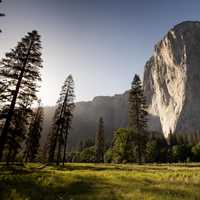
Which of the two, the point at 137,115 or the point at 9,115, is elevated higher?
the point at 137,115

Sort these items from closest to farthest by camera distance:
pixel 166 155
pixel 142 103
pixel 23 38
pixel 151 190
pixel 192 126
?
pixel 151 190 < pixel 23 38 < pixel 142 103 < pixel 166 155 < pixel 192 126

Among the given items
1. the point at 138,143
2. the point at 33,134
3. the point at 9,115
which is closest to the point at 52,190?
the point at 9,115

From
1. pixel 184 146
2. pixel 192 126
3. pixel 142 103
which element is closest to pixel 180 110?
pixel 192 126

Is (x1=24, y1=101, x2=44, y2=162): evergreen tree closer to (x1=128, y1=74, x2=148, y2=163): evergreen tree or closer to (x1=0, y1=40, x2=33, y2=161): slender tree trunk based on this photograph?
(x1=128, y1=74, x2=148, y2=163): evergreen tree

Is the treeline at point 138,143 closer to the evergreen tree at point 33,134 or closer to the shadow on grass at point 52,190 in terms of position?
the evergreen tree at point 33,134

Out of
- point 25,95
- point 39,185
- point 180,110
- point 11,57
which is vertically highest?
point 180,110

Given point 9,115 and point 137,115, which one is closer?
point 9,115

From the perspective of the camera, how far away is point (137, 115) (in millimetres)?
46875

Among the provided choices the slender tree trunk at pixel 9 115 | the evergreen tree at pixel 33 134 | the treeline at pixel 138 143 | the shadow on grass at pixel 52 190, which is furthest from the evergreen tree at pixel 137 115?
the shadow on grass at pixel 52 190

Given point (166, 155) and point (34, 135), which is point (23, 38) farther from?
point (166, 155)

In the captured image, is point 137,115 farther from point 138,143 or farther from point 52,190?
point 52,190

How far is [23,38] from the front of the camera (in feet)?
81.6

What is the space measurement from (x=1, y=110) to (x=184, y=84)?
192 meters

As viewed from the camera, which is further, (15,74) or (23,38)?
(23,38)
